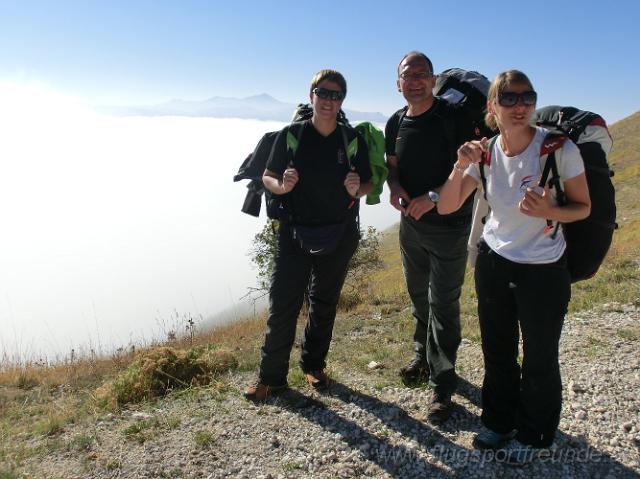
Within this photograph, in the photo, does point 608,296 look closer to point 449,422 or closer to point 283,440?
point 449,422

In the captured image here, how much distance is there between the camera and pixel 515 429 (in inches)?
148

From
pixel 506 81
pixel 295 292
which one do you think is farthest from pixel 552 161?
pixel 295 292

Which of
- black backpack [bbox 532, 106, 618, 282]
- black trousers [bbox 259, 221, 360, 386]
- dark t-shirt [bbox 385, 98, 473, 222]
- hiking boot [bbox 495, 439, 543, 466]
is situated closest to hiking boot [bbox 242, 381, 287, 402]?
black trousers [bbox 259, 221, 360, 386]

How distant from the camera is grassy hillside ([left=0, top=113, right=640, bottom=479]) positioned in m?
4.77

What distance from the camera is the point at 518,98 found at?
2.85 m

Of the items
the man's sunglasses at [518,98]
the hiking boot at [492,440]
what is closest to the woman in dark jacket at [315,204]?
the man's sunglasses at [518,98]

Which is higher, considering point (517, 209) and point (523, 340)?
point (517, 209)

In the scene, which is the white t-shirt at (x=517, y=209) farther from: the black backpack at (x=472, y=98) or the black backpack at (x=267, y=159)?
the black backpack at (x=267, y=159)

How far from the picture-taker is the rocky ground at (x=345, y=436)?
3.66 meters

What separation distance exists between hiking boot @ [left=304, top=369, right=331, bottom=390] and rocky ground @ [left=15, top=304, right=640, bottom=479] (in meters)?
0.11

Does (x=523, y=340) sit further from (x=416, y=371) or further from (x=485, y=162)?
(x=416, y=371)

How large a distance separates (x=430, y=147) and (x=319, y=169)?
101 centimetres

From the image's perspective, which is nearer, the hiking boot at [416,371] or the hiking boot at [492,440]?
the hiking boot at [492,440]

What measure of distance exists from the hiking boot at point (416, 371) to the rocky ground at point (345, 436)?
0.56ft
